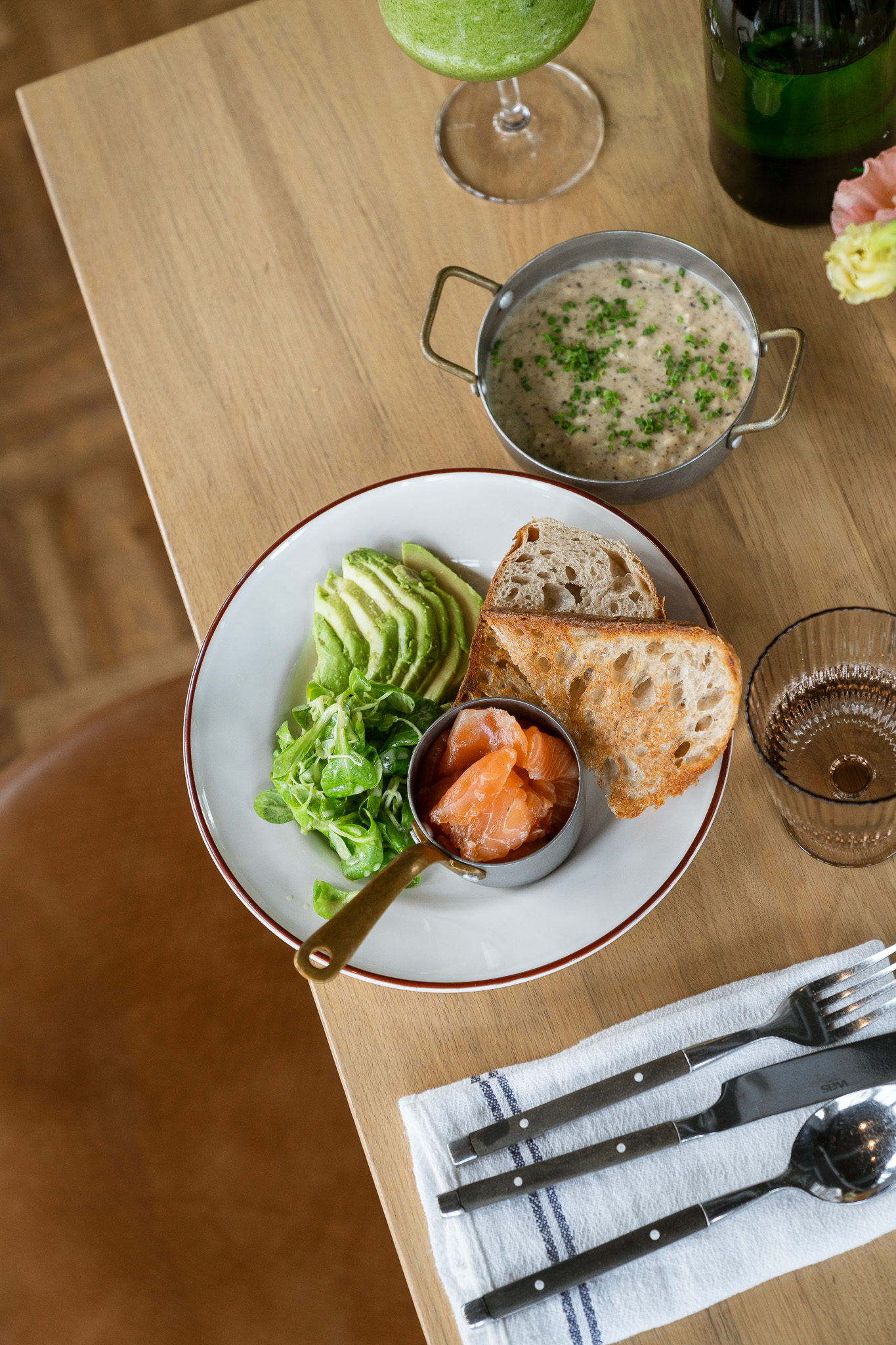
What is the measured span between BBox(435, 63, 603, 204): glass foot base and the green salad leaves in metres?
0.62

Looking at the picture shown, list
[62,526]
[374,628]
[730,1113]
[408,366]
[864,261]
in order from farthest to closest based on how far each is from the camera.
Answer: [62,526] < [408,366] < [374,628] < [730,1113] < [864,261]

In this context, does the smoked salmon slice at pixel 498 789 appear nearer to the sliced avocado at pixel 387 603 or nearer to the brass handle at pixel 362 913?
the brass handle at pixel 362 913

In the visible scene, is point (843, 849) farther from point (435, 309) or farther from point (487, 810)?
point (435, 309)

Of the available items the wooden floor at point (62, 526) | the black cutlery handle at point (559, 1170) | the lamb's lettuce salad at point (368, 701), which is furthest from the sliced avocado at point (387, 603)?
the wooden floor at point (62, 526)

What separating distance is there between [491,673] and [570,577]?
0.12m

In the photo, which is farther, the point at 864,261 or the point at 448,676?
the point at 448,676

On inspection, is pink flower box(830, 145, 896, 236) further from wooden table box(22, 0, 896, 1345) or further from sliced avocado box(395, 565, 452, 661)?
sliced avocado box(395, 565, 452, 661)

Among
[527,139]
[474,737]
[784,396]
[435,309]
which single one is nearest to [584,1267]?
[474,737]

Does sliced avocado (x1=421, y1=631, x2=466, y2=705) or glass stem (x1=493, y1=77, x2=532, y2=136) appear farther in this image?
glass stem (x1=493, y1=77, x2=532, y2=136)

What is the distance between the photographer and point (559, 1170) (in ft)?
3.14

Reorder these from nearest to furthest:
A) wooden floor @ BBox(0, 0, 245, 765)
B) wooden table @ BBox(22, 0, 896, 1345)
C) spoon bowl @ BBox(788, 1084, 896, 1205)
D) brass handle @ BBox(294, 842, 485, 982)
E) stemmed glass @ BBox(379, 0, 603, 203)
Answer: brass handle @ BBox(294, 842, 485, 982), spoon bowl @ BBox(788, 1084, 896, 1205), wooden table @ BBox(22, 0, 896, 1345), stemmed glass @ BBox(379, 0, 603, 203), wooden floor @ BBox(0, 0, 245, 765)

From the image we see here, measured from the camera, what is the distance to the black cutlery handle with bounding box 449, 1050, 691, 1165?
3.17 ft

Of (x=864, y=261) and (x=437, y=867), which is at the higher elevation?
(x=864, y=261)

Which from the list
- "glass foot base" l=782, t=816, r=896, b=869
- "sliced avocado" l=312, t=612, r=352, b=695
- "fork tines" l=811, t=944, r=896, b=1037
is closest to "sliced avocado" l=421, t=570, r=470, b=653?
"sliced avocado" l=312, t=612, r=352, b=695
